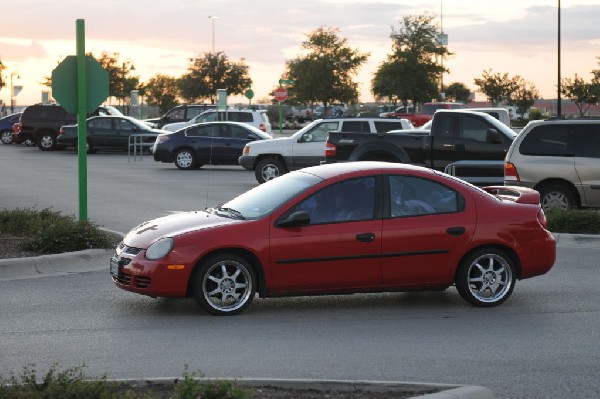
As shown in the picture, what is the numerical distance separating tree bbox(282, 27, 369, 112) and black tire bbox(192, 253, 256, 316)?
233ft

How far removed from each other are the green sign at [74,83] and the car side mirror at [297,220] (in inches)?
216

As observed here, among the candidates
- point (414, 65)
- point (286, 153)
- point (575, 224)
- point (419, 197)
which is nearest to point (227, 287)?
point (419, 197)

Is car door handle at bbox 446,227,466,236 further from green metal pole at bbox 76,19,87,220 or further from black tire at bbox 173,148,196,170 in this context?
black tire at bbox 173,148,196,170

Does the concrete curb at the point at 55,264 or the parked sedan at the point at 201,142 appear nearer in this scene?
the concrete curb at the point at 55,264

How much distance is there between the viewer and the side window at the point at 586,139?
1891cm

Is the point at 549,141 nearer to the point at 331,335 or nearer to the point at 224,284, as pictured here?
the point at 224,284

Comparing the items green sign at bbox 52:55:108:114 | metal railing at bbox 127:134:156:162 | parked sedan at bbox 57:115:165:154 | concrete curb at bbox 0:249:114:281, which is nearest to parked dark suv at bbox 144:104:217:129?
parked sedan at bbox 57:115:165:154

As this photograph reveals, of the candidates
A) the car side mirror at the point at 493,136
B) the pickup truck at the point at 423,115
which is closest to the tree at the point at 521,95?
the pickup truck at the point at 423,115

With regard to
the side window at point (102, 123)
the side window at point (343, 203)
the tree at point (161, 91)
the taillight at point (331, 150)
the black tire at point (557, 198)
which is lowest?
the black tire at point (557, 198)

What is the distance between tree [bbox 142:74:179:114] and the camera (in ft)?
318

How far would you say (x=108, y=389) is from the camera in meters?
6.70

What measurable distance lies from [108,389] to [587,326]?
510 cm

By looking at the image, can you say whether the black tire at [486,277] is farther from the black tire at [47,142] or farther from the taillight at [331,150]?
the black tire at [47,142]

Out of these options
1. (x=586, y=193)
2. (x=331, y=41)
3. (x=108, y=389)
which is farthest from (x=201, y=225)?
(x=331, y=41)
